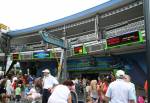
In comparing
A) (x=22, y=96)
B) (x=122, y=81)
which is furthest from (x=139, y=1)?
(x=122, y=81)

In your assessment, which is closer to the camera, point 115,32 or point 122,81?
point 122,81

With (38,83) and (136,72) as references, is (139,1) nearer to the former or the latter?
(136,72)

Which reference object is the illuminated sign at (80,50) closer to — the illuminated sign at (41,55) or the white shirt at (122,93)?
the illuminated sign at (41,55)

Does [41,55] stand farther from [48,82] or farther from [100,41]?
[48,82]

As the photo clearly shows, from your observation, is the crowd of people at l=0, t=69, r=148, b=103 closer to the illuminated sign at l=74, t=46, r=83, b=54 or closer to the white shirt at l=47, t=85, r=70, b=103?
the white shirt at l=47, t=85, r=70, b=103

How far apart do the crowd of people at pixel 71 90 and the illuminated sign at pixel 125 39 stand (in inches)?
160

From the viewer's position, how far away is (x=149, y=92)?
183 inches

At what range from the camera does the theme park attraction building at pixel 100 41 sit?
21625 mm

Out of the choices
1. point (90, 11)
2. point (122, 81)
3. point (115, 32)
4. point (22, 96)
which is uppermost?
point (90, 11)

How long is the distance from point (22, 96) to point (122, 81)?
14275mm

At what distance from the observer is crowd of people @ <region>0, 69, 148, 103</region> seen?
25.2 ft

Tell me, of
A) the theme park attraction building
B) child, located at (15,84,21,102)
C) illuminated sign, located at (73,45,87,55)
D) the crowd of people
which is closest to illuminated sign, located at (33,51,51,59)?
the theme park attraction building

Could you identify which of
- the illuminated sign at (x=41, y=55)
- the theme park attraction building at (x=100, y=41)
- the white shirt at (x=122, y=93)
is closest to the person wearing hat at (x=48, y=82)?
the theme park attraction building at (x=100, y=41)

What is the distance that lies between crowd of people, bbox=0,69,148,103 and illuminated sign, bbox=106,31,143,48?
13.3 ft
